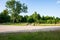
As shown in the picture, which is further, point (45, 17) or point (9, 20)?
point (45, 17)

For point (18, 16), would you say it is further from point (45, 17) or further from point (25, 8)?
point (45, 17)

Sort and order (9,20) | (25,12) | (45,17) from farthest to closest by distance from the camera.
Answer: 1. (45,17)
2. (25,12)
3. (9,20)

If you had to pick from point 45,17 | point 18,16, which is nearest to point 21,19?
point 18,16

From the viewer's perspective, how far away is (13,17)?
6047 cm

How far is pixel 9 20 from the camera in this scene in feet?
197

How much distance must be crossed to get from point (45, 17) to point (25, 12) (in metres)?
11.7

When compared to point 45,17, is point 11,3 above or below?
above

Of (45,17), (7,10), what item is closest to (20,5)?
(7,10)

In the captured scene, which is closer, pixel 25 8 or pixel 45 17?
pixel 25 8

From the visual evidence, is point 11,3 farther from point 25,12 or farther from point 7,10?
point 25,12

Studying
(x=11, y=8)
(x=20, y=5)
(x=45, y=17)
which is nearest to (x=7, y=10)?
(x=11, y=8)

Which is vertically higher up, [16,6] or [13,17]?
[16,6]

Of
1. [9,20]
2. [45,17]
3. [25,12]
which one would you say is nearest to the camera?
[9,20]

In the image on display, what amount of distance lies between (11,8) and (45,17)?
1836 cm
